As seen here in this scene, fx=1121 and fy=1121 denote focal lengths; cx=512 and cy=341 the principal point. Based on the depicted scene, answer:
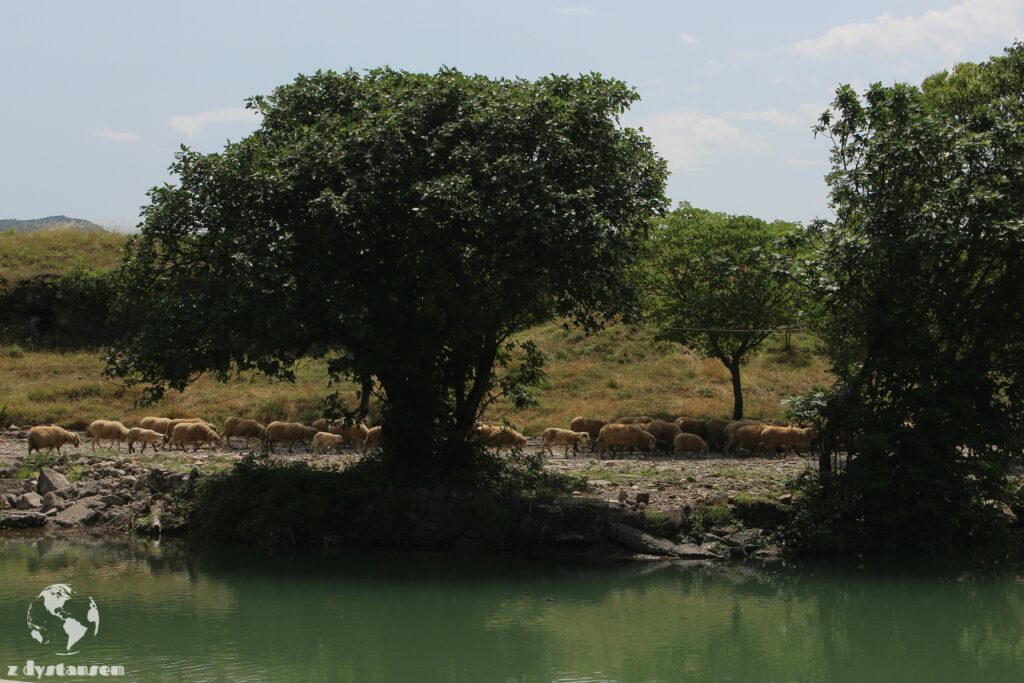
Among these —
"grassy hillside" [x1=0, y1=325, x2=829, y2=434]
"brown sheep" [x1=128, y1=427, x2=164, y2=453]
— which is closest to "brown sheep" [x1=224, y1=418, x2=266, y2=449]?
"brown sheep" [x1=128, y1=427, x2=164, y2=453]

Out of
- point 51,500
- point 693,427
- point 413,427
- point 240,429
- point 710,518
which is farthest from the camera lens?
point 693,427

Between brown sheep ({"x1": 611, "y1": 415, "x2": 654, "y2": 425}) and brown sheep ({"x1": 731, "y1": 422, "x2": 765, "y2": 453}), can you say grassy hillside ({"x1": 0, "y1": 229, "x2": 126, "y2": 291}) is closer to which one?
Result: brown sheep ({"x1": 611, "y1": 415, "x2": 654, "y2": 425})

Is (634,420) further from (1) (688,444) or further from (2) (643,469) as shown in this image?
(2) (643,469)

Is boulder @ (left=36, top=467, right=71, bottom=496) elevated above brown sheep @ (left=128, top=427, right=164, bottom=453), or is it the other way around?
brown sheep @ (left=128, top=427, right=164, bottom=453)

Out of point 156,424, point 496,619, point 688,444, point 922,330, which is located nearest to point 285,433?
point 156,424

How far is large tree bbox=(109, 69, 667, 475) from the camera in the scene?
19484 mm

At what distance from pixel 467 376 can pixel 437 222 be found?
477 centimetres

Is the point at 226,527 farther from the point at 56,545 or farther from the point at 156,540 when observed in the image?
the point at 56,545

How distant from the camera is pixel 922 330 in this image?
20.4m

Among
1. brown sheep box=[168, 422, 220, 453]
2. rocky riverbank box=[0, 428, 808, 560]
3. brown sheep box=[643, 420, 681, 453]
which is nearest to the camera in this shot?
rocky riverbank box=[0, 428, 808, 560]

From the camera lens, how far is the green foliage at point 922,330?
19812 millimetres

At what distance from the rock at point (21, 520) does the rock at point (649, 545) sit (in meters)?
11.5

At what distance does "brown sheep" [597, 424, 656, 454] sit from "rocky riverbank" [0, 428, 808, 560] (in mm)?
2782

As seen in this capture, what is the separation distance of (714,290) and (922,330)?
15705 millimetres
